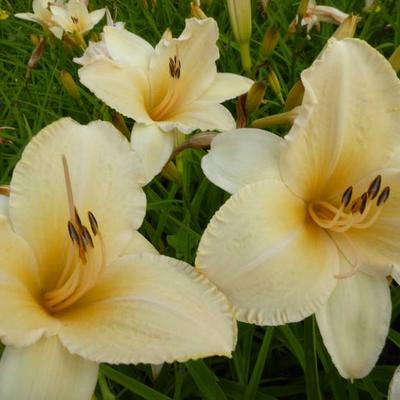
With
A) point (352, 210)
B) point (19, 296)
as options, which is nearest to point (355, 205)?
point (352, 210)

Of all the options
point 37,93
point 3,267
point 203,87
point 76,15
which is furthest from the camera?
point 37,93

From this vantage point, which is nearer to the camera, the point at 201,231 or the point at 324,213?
the point at 324,213

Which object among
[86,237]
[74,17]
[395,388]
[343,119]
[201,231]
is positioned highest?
[343,119]

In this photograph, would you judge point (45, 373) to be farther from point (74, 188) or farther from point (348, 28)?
point (348, 28)

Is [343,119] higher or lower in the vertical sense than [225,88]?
higher

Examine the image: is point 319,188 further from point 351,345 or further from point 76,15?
point 76,15

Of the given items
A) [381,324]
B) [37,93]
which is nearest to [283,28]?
[37,93]
